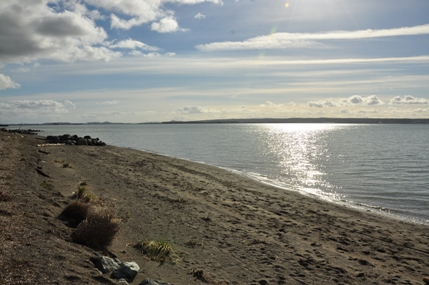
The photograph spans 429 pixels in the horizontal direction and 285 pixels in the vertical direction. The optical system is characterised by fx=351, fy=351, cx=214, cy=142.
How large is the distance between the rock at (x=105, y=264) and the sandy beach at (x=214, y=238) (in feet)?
0.58

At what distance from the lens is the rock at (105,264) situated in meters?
6.81

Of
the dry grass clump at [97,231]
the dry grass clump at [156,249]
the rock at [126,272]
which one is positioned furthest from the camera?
the dry grass clump at [156,249]

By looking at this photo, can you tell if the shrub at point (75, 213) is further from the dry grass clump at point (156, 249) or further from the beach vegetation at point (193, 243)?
the beach vegetation at point (193, 243)

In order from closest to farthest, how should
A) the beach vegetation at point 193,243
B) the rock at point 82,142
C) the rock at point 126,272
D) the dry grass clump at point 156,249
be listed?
the rock at point 126,272 < the dry grass clump at point 156,249 < the beach vegetation at point 193,243 < the rock at point 82,142

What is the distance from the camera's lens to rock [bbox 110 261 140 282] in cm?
678

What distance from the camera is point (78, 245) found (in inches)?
306

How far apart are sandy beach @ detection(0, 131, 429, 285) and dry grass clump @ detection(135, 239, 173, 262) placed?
205 millimetres

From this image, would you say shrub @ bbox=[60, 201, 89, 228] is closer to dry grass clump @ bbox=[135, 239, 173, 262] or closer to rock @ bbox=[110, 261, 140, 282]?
dry grass clump @ bbox=[135, 239, 173, 262]

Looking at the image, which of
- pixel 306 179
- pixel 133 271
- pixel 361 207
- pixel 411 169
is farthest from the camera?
pixel 411 169

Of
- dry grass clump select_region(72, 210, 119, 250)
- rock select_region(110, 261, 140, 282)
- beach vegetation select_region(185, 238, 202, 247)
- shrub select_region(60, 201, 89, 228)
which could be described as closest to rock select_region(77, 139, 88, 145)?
shrub select_region(60, 201, 89, 228)

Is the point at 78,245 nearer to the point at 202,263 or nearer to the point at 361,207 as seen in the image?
the point at 202,263

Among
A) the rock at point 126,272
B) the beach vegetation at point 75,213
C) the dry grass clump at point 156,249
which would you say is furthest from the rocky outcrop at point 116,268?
the beach vegetation at point 75,213

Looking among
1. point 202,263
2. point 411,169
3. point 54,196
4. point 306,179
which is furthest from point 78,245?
point 411,169

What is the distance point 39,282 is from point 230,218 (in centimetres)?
856
